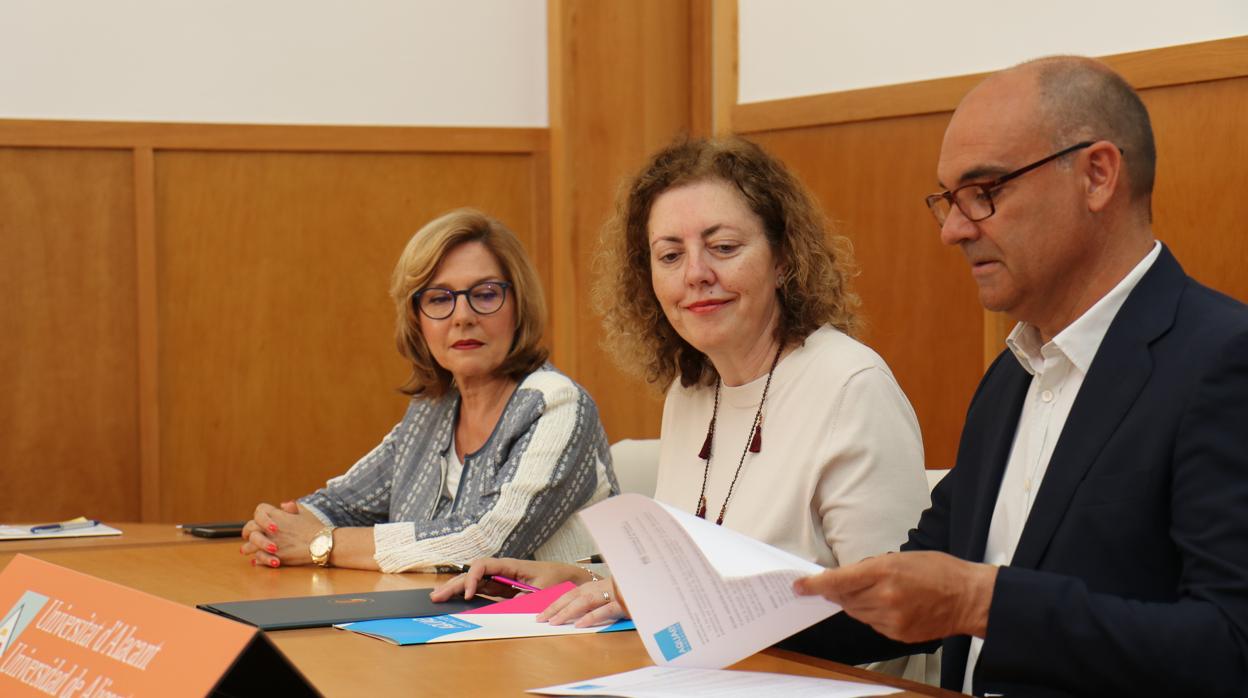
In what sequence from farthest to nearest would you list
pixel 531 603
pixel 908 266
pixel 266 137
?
1. pixel 266 137
2. pixel 908 266
3. pixel 531 603

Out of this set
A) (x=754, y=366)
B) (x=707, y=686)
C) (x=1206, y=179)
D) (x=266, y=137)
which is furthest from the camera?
(x=266, y=137)

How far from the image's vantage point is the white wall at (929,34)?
10.5 feet

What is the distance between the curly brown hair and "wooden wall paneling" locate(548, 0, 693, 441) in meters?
2.30

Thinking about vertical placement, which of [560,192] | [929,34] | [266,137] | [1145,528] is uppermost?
[929,34]

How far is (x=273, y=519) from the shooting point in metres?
2.80

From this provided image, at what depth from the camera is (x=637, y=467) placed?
3.35m

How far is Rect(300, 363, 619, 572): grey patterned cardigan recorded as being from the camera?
2727mm

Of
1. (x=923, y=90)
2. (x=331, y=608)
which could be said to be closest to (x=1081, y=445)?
(x=331, y=608)

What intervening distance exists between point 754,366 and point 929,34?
5.73ft

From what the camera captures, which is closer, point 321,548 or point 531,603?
point 531,603

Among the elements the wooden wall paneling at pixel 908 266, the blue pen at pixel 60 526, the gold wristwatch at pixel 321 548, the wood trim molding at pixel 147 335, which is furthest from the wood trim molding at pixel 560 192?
the gold wristwatch at pixel 321 548

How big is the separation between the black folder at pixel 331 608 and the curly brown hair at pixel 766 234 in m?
0.58

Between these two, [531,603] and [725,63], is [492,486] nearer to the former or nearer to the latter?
[531,603]

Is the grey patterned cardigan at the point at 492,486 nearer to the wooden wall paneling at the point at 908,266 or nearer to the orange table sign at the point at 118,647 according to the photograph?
the orange table sign at the point at 118,647
